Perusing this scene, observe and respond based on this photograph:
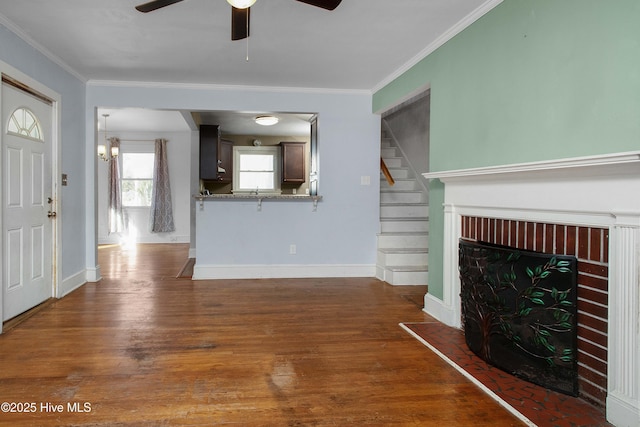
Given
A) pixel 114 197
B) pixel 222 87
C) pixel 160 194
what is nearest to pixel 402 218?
pixel 222 87

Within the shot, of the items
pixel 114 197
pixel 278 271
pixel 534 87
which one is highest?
pixel 534 87

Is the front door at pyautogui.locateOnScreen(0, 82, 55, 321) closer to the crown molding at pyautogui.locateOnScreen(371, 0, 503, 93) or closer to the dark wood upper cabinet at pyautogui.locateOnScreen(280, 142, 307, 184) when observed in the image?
the crown molding at pyautogui.locateOnScreen(371, 0, 503, 93)

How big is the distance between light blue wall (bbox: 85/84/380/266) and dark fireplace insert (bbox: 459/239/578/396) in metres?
2.60

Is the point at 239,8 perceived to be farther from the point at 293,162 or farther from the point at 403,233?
the point at 293,162

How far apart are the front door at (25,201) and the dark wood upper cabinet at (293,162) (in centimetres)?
477

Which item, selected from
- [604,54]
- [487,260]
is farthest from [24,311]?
[604,54]

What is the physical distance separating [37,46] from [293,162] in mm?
5123

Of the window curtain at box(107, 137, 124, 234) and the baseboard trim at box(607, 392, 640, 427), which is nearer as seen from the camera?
the baseboard trim at box(607, 392, 640, 427)

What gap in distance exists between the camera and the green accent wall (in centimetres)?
180

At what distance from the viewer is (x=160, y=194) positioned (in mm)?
8906

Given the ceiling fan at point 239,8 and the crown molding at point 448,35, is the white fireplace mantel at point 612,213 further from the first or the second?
the ceiling fan at point 239,8

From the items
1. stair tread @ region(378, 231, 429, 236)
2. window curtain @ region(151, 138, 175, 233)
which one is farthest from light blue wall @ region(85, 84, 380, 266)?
window curtain @ region(151, 138, 175, 233)

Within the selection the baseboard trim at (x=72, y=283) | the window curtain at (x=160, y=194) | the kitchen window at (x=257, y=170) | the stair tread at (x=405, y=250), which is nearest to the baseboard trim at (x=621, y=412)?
the stair tread at (x=405, y=250)

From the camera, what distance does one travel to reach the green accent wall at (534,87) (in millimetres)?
1801
